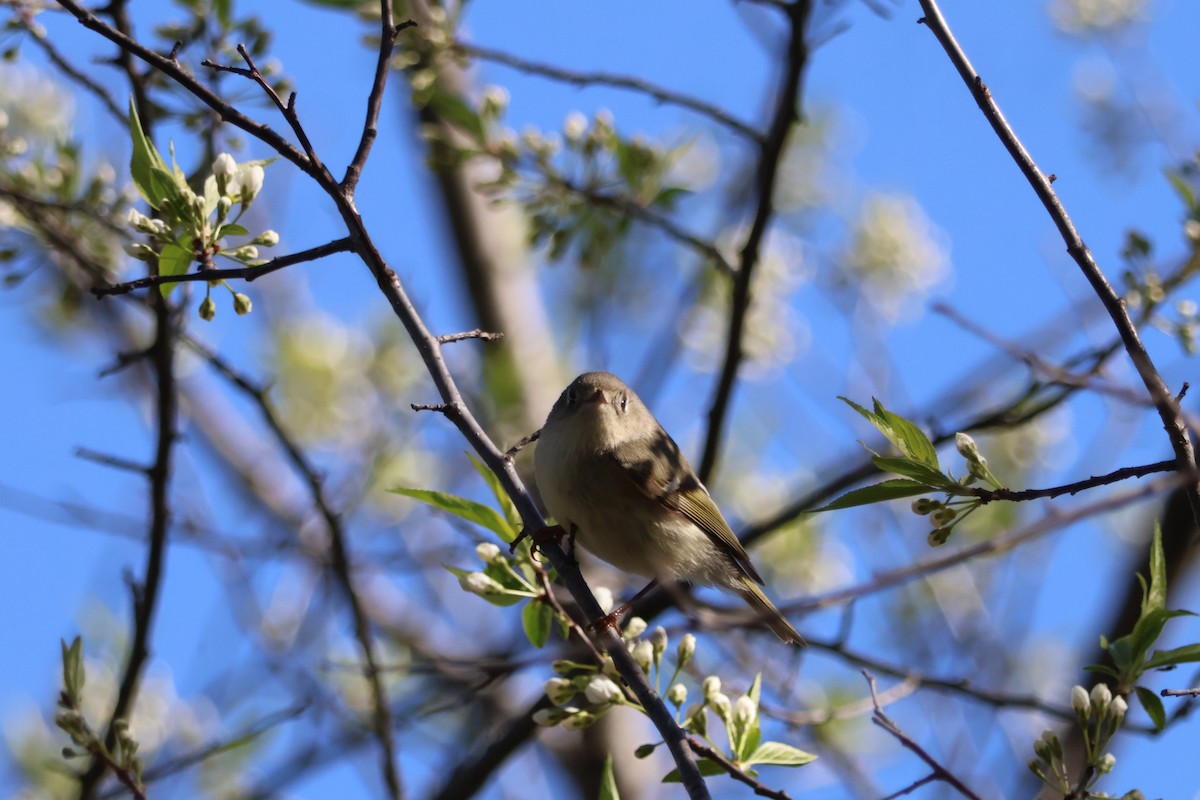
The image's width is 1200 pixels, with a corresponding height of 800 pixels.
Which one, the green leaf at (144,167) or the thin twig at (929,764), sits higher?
the green leaf at (144,167)

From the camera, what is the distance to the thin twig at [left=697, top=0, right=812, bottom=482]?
4.06m

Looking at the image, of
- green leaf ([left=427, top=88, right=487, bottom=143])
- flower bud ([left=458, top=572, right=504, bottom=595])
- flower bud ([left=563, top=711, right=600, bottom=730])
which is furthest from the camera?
green leaf ([left=427, top=88, right=487, bottom=143])

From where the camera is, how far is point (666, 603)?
4773mm

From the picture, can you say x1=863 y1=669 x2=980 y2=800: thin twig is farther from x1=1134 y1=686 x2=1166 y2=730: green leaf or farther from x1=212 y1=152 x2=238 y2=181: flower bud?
x1=212 y1=152 x2=238 y2=181: flower bud

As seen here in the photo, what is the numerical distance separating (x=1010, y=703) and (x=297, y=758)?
2.84m

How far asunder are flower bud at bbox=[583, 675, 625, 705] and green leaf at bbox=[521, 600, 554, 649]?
420 millimetres

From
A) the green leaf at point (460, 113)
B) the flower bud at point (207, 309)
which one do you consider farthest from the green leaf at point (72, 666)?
the green leaf at point (460, 113)

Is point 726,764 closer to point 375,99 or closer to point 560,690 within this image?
point 560,690

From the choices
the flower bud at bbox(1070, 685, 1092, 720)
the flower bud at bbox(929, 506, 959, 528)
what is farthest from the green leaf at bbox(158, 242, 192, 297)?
the flower bud at bbox(1070, 685, 1092, 720)

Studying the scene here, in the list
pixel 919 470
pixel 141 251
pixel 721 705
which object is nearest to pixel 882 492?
pixel 919 470

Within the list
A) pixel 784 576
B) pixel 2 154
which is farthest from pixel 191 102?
pixel 784 576

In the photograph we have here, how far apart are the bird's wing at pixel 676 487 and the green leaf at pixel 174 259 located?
1.74 m

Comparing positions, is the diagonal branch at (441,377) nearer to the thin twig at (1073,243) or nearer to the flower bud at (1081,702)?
the flower bud at (1081,702)

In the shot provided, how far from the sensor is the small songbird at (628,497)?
3.72 meters
